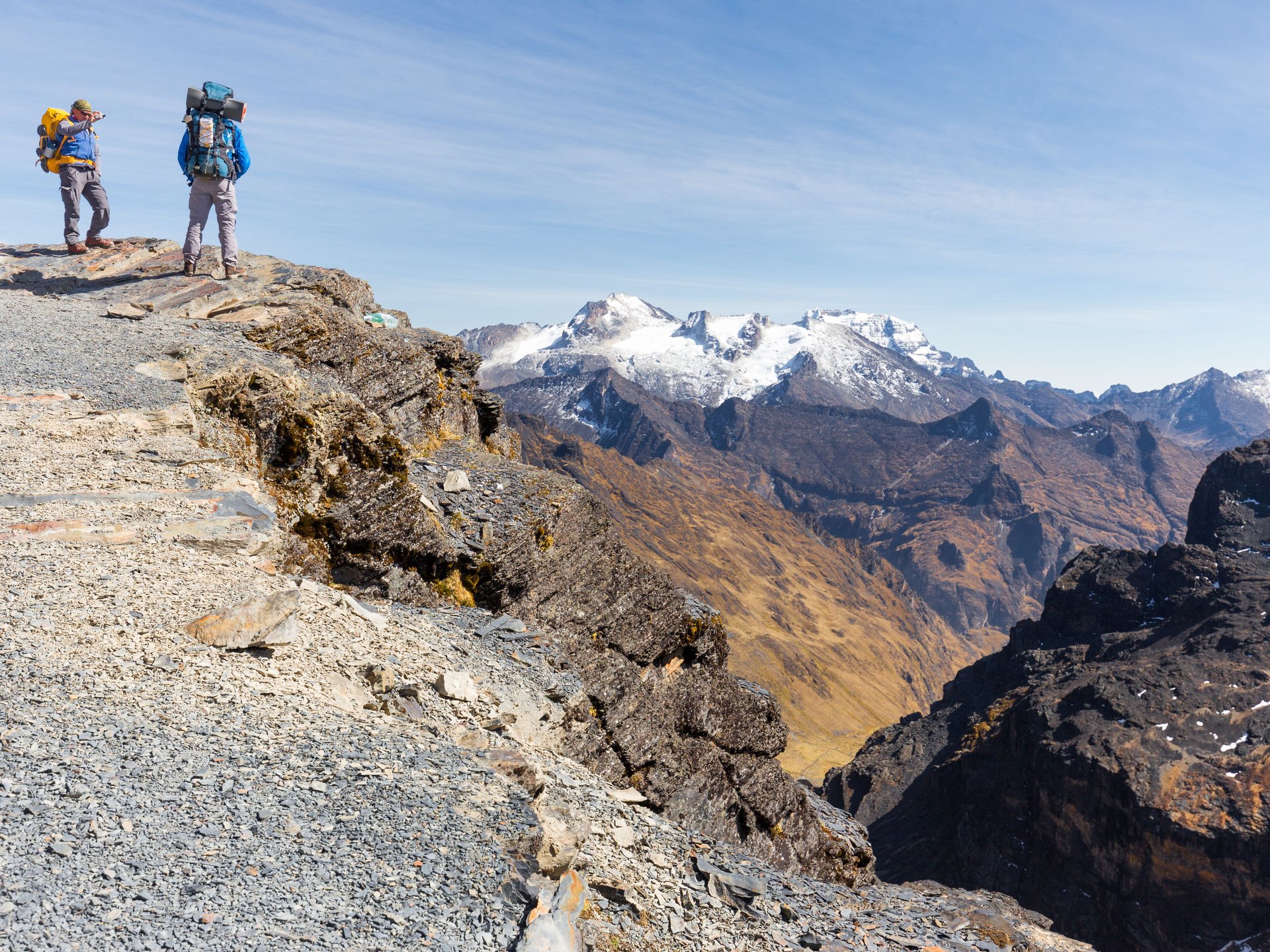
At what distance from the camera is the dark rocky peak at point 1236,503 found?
150m

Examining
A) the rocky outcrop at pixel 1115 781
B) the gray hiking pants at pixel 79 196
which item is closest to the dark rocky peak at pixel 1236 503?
the rocky outcrop at pixel 1115 781

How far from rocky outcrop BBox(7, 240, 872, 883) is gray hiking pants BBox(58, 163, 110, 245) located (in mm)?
1183

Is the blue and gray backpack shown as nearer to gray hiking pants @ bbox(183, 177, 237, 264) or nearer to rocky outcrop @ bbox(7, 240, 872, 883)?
gray hiking pants @ bbox(183, 177, 237, 264)

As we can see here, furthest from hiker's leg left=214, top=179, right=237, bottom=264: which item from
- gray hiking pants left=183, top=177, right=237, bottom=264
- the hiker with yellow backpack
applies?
the hiker with yellow backpack

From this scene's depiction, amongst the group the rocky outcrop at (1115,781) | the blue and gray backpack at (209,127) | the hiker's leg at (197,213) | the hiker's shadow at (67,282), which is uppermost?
the blue and gray backpack at (209,127)

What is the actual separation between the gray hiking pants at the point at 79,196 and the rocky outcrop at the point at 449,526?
3.88ft

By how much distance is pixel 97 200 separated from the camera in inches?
1083

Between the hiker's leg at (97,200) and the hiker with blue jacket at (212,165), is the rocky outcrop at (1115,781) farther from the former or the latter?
the hiker's leg at (97,200)

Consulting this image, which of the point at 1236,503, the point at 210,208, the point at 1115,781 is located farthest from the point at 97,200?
the point at 1236,503

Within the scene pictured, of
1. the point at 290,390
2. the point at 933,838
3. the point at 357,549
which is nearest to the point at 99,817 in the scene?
the point at 357,549

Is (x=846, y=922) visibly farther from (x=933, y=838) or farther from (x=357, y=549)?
(x=933, y=838)

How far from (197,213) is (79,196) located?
8.58 meters

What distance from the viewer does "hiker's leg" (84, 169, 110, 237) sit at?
26.7m

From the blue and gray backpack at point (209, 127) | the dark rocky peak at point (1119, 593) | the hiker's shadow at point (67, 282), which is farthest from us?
the dark rocky peak at point (1119, 593)
